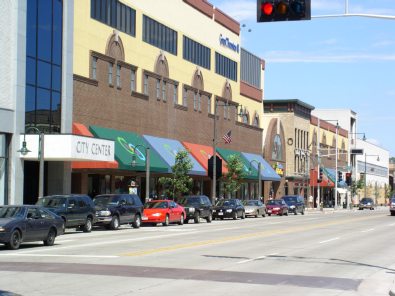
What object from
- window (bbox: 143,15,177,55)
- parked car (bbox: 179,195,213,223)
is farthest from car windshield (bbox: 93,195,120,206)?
window (bbox: 143,15,177,55)

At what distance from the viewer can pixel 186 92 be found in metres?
64.9

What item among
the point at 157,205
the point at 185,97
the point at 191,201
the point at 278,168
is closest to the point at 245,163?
the point at 185,97

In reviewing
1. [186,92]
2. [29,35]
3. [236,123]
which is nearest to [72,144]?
[29,35]

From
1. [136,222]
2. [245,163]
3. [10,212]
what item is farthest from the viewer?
[245,163]

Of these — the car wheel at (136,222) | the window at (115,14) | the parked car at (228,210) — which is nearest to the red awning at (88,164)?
the car wheel at (136,222)

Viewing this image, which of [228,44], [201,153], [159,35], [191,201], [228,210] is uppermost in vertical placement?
[228,44]

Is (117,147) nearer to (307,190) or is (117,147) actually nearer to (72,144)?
(72,144)

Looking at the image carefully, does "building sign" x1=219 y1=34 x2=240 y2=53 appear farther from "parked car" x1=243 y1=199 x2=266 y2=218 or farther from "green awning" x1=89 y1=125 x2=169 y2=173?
"green awning" x1=89 y1=125 x2=169 y2=173

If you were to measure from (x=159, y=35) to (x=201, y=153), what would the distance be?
1124 cm

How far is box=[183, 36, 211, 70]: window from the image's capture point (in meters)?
65.2

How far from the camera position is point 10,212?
24328 millimetres

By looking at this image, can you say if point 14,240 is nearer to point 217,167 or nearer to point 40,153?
point 40,153

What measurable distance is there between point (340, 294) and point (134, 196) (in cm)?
2610

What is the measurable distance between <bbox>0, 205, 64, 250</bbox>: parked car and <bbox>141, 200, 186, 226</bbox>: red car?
50.3 ft
